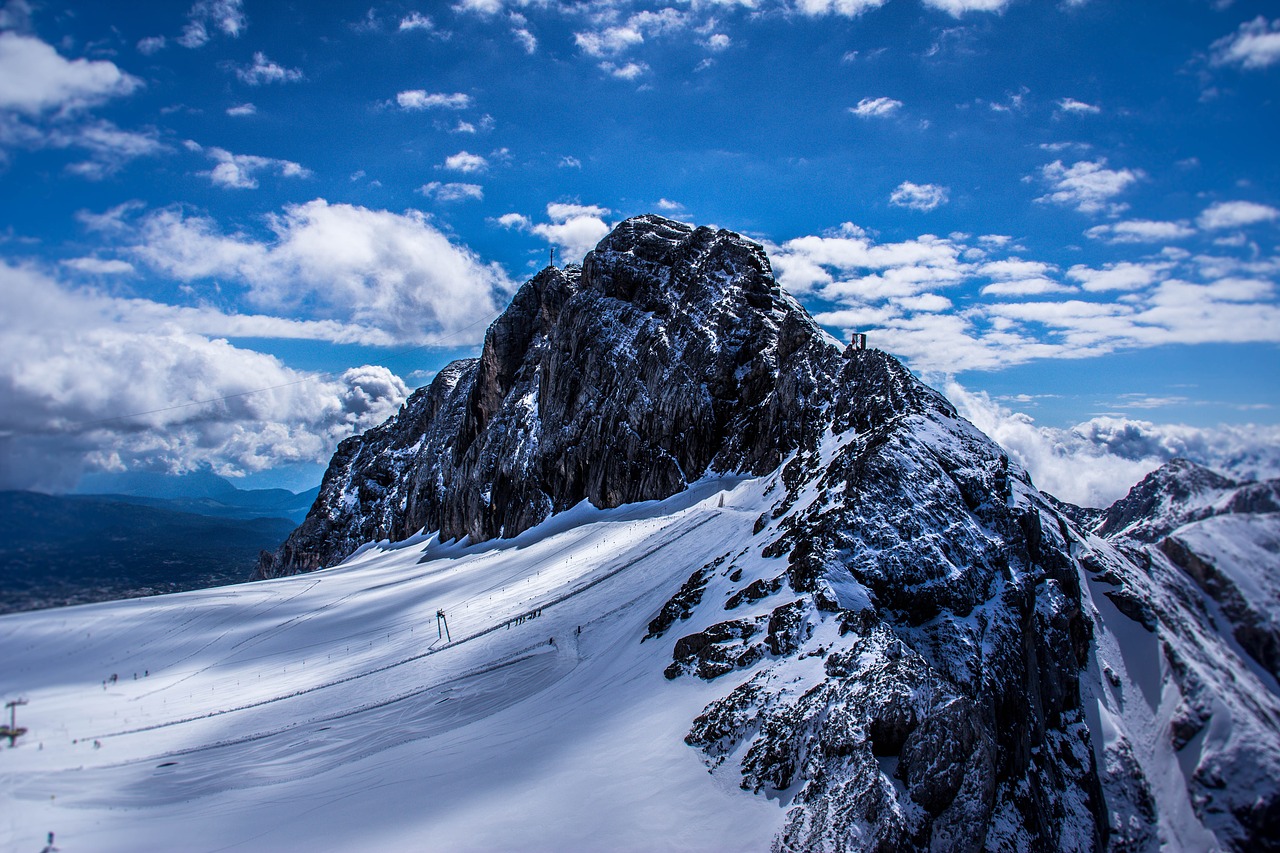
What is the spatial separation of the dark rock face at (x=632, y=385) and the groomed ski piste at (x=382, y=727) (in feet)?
67.8

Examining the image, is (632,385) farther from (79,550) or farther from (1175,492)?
(79,550)

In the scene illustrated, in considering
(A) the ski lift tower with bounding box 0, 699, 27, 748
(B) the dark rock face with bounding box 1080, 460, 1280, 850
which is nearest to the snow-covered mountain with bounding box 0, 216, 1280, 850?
(B) the dark rock face with bounding box 1080, 460, 1280, 850

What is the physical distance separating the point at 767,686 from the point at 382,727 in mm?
16874

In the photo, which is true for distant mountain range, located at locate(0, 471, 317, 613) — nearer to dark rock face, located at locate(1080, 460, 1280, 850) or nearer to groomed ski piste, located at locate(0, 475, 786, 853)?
groomed ski piste, located at locate(0, 475, 786, 853)

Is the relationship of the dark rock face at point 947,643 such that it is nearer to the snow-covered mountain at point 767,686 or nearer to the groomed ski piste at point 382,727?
the snow-covered mountain at point 767,686

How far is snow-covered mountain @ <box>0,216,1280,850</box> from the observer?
14469 millimetres

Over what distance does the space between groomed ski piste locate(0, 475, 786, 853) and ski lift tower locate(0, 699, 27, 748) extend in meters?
0.12

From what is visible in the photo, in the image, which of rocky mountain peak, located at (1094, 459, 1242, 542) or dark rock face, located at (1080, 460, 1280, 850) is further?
rocky mountain peak, located at (1094, 459, 1242, 542)

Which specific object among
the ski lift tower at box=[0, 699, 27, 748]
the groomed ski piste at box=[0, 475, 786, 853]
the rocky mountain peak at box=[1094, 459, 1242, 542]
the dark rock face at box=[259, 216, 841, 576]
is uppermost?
the dark rock face at box=[259, 216, 841, 576]

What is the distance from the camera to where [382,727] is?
1013 inches

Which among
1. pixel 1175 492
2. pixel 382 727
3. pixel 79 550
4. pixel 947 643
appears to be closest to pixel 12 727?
pixel 79 550

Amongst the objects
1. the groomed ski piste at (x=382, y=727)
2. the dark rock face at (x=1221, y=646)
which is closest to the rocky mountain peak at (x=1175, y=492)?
the dark rock face at (x=1221, y=646)

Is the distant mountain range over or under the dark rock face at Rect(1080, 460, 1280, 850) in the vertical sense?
over

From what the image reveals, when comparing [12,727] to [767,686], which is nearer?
[12,727]
